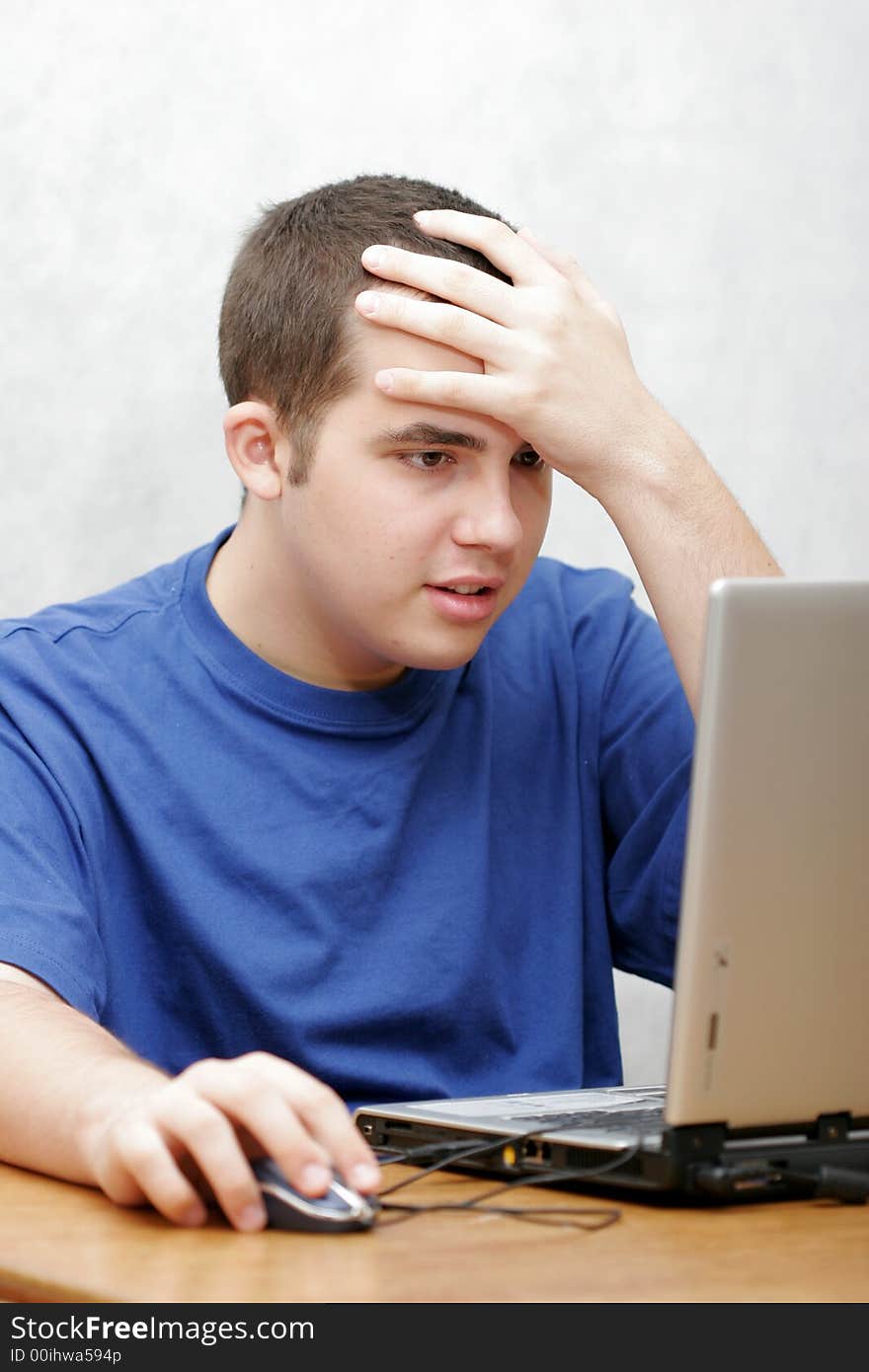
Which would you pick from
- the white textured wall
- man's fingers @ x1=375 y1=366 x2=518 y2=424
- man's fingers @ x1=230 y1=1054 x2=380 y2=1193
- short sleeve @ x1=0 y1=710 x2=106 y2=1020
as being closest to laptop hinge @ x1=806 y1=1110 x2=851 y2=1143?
man's fingers @ x1=230 y1=1054 x2=380 y2=1193

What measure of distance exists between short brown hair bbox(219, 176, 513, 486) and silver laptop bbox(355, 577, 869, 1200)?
680 mm

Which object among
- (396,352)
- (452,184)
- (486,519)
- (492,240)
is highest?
(452,184)

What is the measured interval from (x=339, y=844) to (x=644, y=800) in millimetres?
316

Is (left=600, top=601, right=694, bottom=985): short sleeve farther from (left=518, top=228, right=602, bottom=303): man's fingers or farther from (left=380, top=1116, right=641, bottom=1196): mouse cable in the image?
(left=380, top=1116, right=641, bottom=1196): mouse cable

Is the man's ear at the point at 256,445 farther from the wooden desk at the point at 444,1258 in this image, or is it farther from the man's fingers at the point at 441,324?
the wooden desk at the point at 444,1258

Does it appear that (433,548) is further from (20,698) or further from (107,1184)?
(107,1184)

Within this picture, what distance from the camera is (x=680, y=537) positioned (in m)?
A: 1.45

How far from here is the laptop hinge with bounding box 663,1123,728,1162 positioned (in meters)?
0.86

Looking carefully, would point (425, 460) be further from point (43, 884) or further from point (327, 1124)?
point (327, 1124)

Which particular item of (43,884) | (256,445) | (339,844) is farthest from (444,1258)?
→ (256,445)

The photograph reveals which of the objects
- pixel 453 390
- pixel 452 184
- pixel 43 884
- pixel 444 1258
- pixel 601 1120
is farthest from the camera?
pixel 452 184

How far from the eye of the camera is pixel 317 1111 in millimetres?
811

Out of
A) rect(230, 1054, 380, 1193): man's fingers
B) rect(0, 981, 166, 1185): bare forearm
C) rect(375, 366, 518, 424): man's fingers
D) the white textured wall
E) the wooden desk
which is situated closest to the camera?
the wooden desk

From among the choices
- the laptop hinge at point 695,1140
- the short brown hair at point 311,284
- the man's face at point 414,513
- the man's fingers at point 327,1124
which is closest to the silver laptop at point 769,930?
the laptop hinge at point 695,1140
